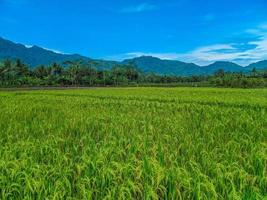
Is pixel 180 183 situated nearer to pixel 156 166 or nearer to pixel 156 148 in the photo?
pixel 156 166

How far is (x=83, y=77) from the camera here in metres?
98.9

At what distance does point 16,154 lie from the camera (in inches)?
229

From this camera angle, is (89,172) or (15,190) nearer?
(15,190)

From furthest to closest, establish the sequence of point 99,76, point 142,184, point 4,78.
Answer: point 99,76 → point 4,78 → point 142,184

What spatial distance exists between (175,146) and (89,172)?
244 centimetres

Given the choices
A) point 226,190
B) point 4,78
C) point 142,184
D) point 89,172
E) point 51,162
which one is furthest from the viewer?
point 4,78

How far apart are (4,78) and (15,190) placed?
279 feet

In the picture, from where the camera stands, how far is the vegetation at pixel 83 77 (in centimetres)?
7488

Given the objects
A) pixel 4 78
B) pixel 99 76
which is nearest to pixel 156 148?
pixel 4 78

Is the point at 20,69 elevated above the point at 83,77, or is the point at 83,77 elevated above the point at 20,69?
the point at 20,69

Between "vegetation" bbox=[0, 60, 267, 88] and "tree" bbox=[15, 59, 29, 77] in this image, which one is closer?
"vegetation" bbox=[0, 60, 267, 88]

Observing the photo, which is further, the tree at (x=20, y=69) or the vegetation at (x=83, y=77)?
the tree at (x=20, y=69)

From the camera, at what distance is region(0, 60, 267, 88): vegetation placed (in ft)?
246

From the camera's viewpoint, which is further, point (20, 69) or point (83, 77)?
point (83, 77)
